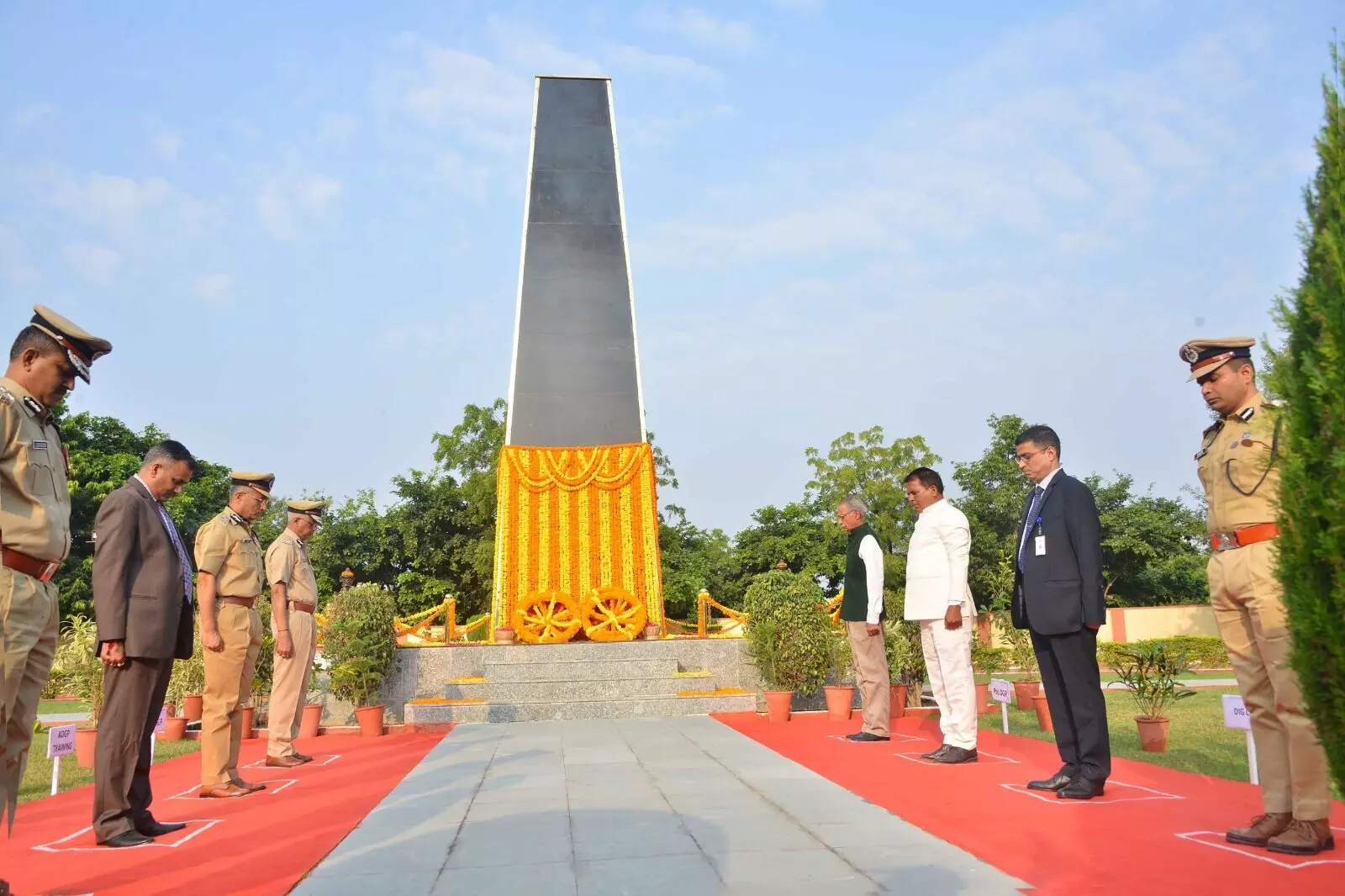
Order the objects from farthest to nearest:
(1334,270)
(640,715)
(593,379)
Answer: (593,379) < (640,715) < (1334,270)

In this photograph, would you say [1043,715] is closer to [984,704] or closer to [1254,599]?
[984,704]

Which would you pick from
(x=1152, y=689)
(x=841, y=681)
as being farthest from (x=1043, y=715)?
(x=841, y=681)

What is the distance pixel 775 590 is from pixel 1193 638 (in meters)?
14.7

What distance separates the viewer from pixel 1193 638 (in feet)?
63.6

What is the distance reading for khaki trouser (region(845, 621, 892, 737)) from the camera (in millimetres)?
6602

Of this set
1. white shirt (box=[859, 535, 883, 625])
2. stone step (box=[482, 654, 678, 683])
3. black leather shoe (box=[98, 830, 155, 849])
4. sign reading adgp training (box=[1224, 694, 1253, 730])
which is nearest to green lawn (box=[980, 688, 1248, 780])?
sign reading adgp training (box=[1224, 694, 1253, 730])

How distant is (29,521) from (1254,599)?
407cm

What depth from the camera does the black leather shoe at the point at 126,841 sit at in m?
3.62

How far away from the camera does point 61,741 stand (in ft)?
15.9

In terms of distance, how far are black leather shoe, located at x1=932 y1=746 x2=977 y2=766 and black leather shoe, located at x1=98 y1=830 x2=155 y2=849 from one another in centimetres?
391

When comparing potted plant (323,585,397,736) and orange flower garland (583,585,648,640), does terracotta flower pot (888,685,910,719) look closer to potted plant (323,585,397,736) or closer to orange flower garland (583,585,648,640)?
orange flower garland (583,585,648,640)

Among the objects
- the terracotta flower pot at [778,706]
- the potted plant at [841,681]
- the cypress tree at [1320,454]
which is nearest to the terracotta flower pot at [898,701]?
the potted plant at [841,681]

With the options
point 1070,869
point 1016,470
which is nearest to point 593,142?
point 1070,869

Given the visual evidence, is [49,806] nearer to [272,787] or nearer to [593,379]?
[272,787]
